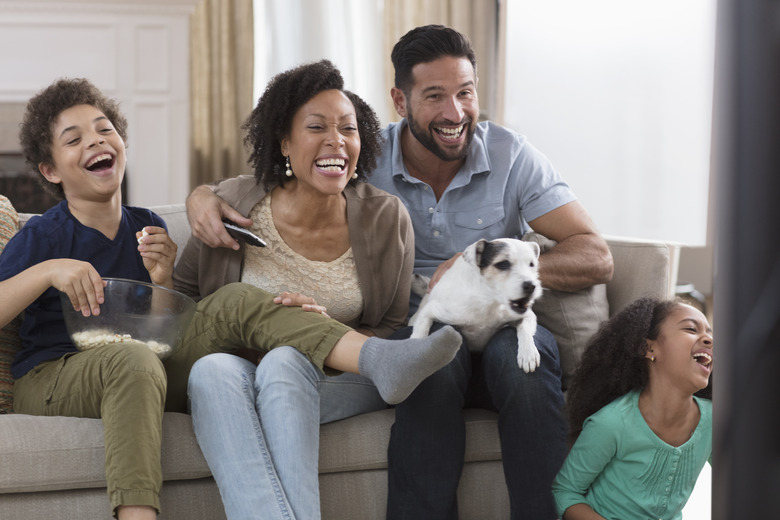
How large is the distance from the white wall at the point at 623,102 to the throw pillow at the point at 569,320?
1924mm

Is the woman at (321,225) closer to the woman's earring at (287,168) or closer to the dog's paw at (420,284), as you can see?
the woman's earring at (287,168)

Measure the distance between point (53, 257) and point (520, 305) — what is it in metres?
0.98

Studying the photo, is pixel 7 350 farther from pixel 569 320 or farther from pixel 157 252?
pixel 569 320

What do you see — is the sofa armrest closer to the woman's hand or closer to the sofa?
the sofa

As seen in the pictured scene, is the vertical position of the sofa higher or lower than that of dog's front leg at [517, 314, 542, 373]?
lower

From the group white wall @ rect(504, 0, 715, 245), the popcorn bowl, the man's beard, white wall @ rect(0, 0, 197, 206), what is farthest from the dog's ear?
white wall @ rect(0, 0, 197, 206)

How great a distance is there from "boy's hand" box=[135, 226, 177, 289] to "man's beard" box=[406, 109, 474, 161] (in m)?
0.71

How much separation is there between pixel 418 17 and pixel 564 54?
102 centimetres

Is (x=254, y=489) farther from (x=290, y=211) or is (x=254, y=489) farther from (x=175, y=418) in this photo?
(x=290, y=211)

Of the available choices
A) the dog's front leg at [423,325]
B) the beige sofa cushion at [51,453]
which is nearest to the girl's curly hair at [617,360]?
the dog's front leg at [423,325]

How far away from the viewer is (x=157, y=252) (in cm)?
176

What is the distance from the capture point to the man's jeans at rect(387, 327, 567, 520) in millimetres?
1598

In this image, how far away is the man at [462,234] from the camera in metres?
1.62

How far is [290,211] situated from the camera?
6.46ft
